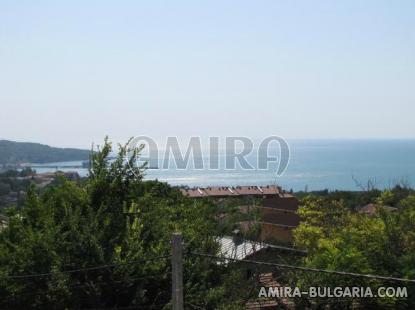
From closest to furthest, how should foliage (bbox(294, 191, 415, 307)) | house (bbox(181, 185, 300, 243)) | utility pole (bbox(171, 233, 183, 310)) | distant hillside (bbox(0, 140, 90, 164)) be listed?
1. utility pole (bbox(171, 233, 183, 310))
2. foliage (bbox(294, 191, 415, 307))
3. house (bbox(181, 185, 300, 243))
4. distant hillside (bbox(0, 140, 90, 164))

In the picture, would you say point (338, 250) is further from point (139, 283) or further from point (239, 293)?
point (139, 283)

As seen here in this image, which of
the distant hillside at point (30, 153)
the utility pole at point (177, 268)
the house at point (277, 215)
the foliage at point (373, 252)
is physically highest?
the distant hillside at point (30, 153)

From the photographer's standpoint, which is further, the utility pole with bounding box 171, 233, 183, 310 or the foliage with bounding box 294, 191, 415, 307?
the foliage with bounding box 294, 191, 415, 307

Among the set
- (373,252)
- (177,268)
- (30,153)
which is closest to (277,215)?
(373,252)

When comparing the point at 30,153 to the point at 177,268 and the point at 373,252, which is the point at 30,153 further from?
Result: the point at 177,268

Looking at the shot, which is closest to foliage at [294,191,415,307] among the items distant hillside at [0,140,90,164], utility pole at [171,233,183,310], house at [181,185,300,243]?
utility pole at [171,233,183,310]

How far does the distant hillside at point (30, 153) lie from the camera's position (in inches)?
2739

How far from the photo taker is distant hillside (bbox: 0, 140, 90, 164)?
69.6 metres

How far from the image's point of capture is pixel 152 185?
11.6 meters

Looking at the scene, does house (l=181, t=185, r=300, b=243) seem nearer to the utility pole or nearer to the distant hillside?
the utility pole

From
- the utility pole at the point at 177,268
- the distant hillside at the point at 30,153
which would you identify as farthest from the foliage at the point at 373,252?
the distant hillside at the point at 30,153

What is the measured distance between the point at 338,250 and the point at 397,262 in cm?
83

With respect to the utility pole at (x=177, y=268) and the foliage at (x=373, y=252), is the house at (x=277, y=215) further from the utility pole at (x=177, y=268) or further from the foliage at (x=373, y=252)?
the utility pole at (x=177, y=268)

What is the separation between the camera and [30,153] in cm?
7288
